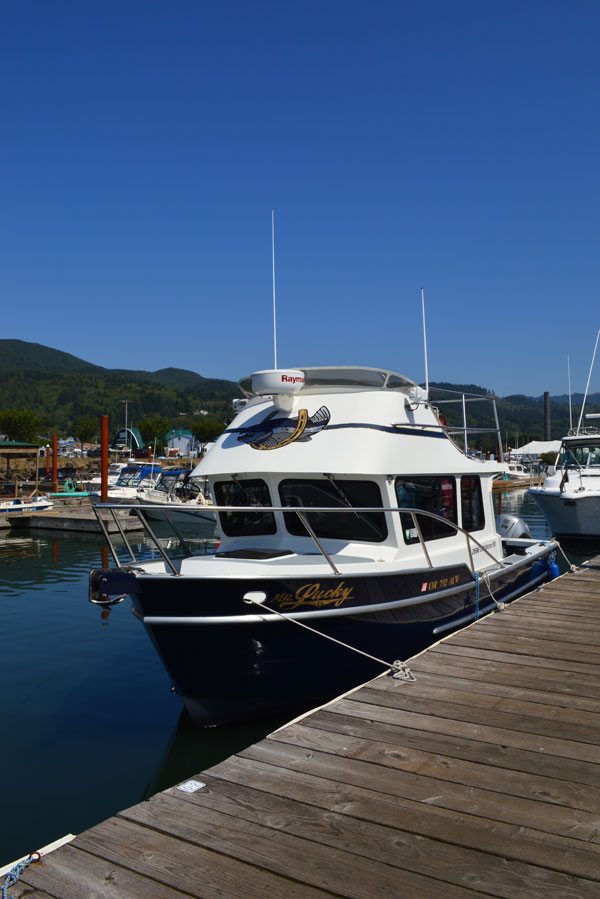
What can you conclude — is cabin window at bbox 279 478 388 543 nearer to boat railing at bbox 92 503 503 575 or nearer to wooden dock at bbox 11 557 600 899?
boat railing at bbox 92 503 503 575

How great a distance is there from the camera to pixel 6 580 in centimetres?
1748

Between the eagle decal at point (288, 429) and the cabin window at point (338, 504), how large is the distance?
490 millimetres

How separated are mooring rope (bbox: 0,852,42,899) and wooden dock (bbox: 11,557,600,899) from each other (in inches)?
1.3

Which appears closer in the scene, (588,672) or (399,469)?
(588,672)

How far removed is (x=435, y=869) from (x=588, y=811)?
101 centimetres

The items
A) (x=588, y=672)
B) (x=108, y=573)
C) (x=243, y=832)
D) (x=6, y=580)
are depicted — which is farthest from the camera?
(x=6, y=580)

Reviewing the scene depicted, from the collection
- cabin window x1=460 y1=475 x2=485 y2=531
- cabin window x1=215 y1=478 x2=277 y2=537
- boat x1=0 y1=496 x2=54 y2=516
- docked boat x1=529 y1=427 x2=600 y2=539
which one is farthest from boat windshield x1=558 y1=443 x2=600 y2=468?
boat x1=0 y1=496 x2=54 y2=516

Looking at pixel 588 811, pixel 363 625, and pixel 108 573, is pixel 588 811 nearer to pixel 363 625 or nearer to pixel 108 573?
pixel 363 625

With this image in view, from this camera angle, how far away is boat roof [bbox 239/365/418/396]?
868cm

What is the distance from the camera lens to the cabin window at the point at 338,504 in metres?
8.10

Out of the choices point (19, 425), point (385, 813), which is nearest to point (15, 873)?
point (385, 813)

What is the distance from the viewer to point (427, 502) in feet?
28.8

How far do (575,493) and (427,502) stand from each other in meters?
14.2

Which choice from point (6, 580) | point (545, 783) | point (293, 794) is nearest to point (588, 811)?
point (545, 783)
